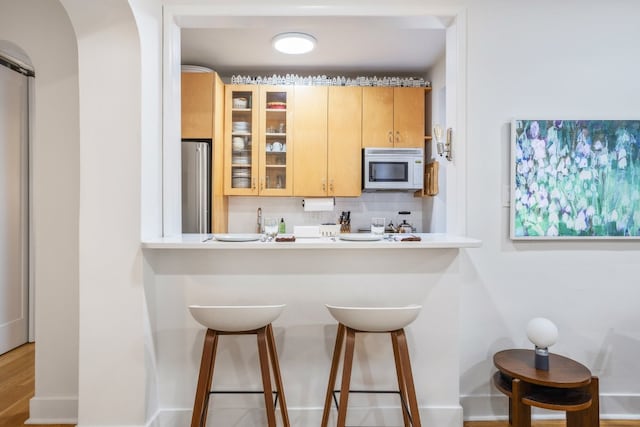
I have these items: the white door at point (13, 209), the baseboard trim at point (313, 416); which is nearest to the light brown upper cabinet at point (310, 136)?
the baseboard trim at point (313, 416)

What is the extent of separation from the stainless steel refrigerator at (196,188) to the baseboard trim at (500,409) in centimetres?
247

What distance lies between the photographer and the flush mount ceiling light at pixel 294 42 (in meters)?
3.16

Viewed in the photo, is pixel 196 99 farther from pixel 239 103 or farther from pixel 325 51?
pixel 325 51

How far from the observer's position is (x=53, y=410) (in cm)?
221

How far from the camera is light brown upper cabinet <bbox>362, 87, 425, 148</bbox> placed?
3924 mm

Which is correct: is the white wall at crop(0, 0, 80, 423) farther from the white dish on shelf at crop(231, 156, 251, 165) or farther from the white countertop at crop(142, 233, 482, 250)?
the white dish on shelf at crop(231, 156, 251, 165)

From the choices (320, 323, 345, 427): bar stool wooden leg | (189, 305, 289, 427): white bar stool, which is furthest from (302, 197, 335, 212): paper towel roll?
(189, 305, 289, 427): white bar stool

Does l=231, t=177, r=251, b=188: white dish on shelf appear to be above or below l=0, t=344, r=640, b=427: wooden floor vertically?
above

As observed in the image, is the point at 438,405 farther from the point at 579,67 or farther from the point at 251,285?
the point at 579,67

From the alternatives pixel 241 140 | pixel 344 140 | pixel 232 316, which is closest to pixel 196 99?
pixel 241 140

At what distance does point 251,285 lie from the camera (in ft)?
6.95

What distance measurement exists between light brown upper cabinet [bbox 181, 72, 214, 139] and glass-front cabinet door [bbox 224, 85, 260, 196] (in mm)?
251

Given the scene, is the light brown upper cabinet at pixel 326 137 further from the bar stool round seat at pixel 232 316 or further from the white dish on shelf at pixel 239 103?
the bar stool round seat at pixel 232 316

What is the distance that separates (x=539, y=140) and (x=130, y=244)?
7.50 feet
